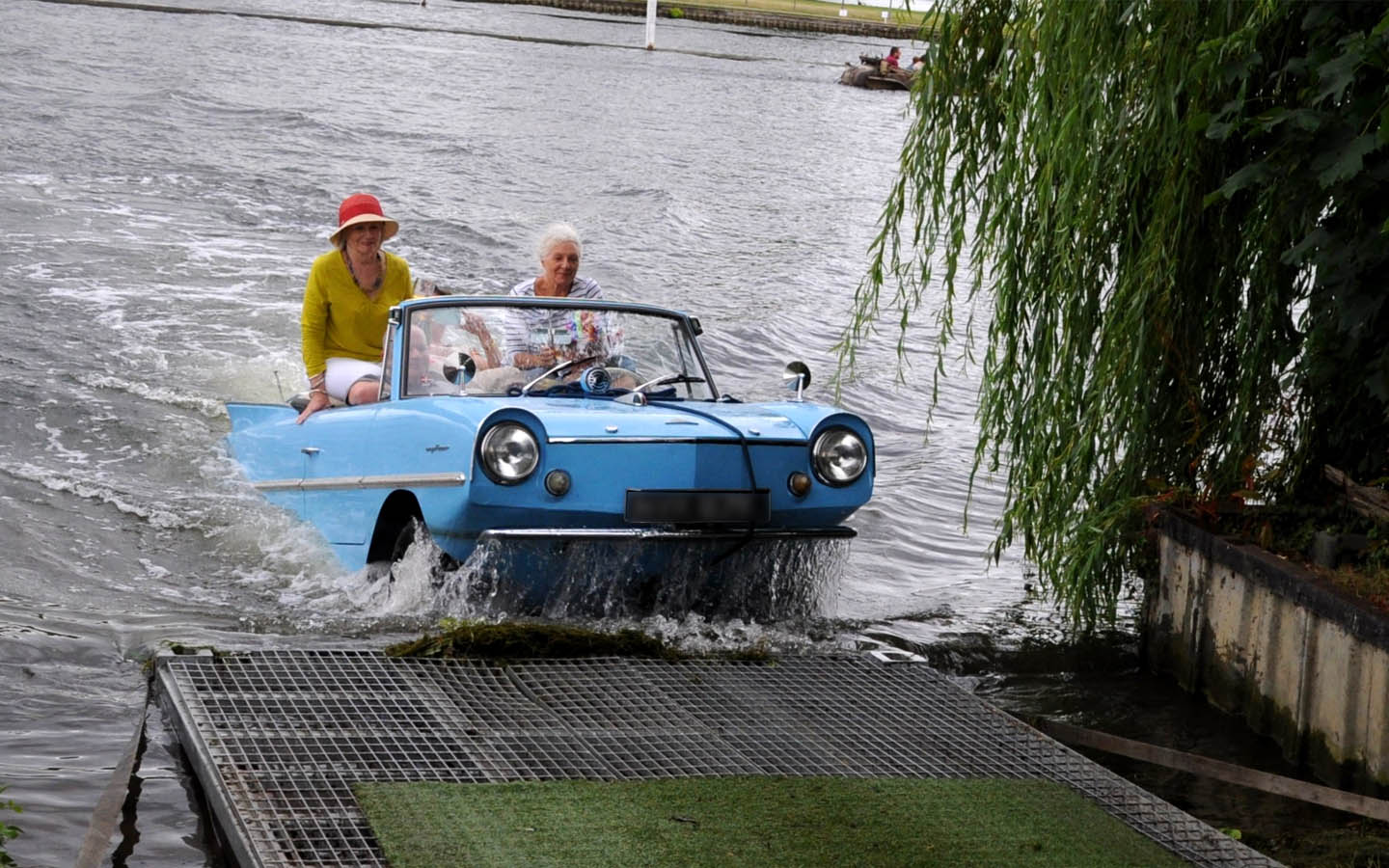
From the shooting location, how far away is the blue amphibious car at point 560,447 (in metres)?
7.49

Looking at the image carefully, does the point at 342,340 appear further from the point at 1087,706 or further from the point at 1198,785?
the point at 1198,785

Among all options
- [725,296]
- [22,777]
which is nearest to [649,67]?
[725,296]

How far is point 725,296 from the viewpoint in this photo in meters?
19.5

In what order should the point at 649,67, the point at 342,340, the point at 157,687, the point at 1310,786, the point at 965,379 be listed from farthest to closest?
the point at 649,67
the point at 965,379
the point at 342,340
the point at 157,687
the point at 1310,786

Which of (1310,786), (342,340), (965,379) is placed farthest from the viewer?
(965,379)

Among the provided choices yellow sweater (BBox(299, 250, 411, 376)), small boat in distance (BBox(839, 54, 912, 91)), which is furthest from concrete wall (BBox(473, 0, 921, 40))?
yellow sweater (BBox(299, 250, 411, 376))

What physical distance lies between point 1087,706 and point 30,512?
241 inches

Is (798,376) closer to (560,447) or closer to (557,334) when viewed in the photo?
(557,334)

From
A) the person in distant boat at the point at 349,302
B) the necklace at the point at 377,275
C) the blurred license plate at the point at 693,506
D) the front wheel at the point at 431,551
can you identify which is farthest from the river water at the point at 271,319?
the necklace at the point at 377,275

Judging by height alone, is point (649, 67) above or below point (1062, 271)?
above

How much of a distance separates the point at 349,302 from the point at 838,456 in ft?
10.4

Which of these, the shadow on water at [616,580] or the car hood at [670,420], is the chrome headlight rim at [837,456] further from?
the shadow on water at [616,580]

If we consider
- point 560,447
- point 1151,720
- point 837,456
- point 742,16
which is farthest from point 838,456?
point 742,16

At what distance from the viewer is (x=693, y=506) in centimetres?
755
